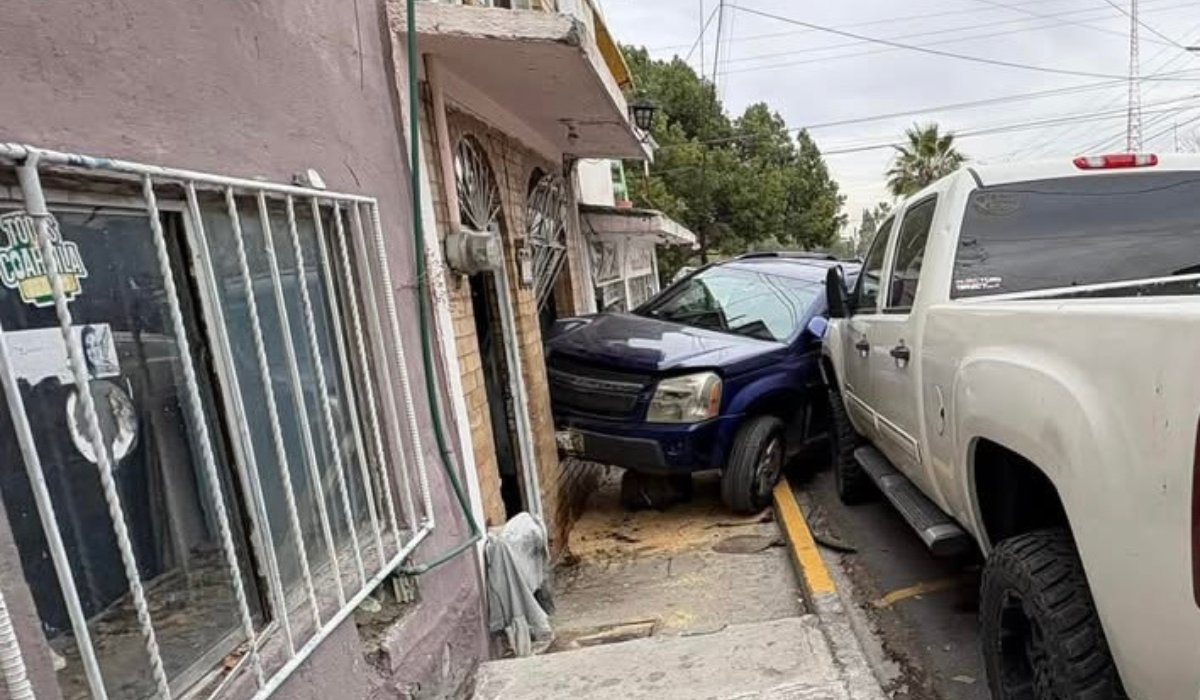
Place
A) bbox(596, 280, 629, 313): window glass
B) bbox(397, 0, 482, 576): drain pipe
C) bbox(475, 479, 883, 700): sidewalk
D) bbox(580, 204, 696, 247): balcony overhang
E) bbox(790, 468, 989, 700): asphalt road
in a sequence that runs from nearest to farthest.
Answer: bbox(475, 479, 883, 700): sidewalk → bbox(790, 468, 989, 700): asphalt road → bbox(397, 0, 482, 576): drain pipe → bbox(580, 204, 696, 247): balcony overhang → bbox(596, 280, 629, 313): window glass

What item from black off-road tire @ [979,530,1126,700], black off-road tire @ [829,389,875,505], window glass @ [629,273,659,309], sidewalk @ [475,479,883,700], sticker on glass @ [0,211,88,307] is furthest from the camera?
window glass @ [629,273,659,309]

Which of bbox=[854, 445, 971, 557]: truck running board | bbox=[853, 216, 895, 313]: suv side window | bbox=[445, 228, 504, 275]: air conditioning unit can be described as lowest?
bbox=[854, 445, 971, 557]: truck running board

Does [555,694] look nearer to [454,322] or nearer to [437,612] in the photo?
[437,612]

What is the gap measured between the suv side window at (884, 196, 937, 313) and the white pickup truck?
2 cm

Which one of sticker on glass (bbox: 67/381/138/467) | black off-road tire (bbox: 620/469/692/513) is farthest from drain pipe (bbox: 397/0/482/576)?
black off-road tire (bbox: 620/469/692/513)

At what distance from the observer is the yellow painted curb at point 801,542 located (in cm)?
437

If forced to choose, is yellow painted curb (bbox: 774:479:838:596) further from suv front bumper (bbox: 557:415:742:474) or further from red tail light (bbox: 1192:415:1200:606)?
red tail light (bbox: 1192:415:1200:606)

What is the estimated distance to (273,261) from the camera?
8.30 ft

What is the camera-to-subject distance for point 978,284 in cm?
333

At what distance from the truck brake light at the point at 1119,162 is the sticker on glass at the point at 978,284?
77 cm

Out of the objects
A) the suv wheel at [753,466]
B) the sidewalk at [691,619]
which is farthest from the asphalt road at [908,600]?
the suv wheel at [753,466]

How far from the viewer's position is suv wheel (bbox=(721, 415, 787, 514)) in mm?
6039

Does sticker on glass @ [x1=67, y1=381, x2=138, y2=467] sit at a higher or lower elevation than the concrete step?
higher

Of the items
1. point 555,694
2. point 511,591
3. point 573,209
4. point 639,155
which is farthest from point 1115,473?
point 573,209
